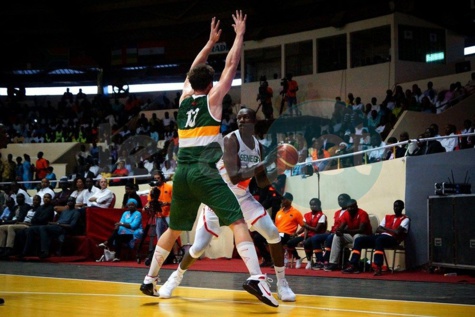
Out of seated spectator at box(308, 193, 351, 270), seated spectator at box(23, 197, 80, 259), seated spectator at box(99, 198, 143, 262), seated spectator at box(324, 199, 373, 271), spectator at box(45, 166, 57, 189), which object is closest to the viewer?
seated spectator at box(324, 199, 373, 271)

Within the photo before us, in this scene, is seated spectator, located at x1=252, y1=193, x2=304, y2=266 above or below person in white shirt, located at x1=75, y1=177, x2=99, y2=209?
below

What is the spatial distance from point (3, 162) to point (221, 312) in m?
19.2

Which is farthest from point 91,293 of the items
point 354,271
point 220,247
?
point 220,247

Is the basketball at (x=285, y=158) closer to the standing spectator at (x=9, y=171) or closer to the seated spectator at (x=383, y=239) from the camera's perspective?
the seated spectator at (x=383, y=239)

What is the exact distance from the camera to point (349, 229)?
12.2 meters

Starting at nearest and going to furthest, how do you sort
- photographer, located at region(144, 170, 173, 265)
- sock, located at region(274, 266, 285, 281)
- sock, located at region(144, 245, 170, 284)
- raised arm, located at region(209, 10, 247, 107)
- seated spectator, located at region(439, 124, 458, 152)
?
1. raised arm, located at region(209, 10, 247, 107)
2. sock, located at region(144, 245, 170, 284)
3. sock, located at region(274, 266, 285, 281)
4. photographer, located at region(144, 170, 173, 265)
5. seated spectator, located at region(439, 124, 458, 152)

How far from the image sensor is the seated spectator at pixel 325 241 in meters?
12.5

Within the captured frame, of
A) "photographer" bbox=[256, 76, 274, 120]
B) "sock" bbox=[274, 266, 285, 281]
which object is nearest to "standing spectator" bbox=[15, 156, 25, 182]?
"photographer" bbox=[256, 76, 274, 120]

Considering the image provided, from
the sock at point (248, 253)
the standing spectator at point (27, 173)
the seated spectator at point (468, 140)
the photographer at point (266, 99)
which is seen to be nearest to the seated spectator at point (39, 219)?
the standing spectator at point (27, 173)

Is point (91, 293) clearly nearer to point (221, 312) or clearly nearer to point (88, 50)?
point (221, 312)

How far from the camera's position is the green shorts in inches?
247

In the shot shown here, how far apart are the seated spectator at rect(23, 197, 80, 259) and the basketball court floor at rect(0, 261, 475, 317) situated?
4.40m

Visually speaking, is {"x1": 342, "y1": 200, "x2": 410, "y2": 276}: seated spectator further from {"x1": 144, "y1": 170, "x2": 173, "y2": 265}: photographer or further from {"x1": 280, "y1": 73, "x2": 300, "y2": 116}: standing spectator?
{"x1": 280, "y1": 73, "x2": 300, "y2": 116}: standing spectator

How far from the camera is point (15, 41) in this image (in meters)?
33.5
